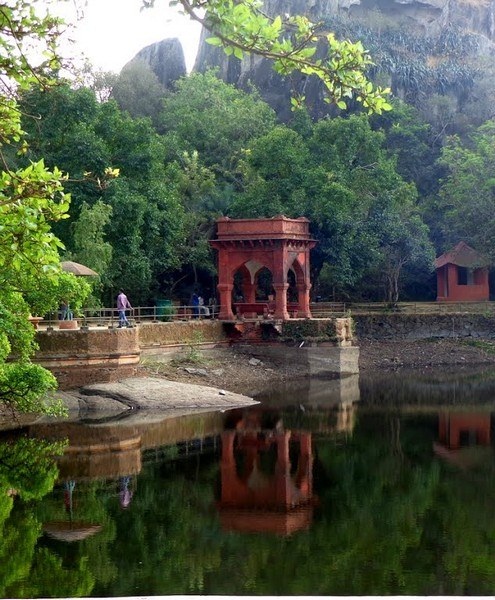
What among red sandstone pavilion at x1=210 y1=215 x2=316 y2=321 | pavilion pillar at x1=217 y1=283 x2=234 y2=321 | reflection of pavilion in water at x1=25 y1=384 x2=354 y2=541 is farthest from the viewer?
pavilion pillar at x1=217 y1=283 x2=234 y2=321

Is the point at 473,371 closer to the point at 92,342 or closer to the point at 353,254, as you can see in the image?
the point at 353,254

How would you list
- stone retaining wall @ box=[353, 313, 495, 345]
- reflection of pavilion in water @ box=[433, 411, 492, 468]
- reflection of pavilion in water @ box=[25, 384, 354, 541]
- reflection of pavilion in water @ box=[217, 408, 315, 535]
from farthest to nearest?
stone retaining wall @ box=[353, 313, 495, 345] < reflection of pavilion in water @ box=[433, 411, 492, 468] < reflection of pavilion in water @ box=[25, 384, 354, 541] < reflection of pavilion in water @ box=[217, 408, 315, 535]

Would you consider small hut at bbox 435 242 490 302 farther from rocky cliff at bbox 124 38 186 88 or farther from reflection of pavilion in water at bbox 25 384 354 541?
rocky cliff at bbox 124 38 186 88

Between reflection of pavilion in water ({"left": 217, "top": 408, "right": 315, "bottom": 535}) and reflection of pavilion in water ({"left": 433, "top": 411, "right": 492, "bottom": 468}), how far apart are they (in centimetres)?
352

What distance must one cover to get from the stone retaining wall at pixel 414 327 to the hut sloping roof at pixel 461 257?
4.51m

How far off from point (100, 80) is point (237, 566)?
57824 millimetres

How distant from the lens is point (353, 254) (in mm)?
48500

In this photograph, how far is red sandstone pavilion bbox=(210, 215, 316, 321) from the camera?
43.6 m

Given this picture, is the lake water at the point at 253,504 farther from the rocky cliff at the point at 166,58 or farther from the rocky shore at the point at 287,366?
the rocky cliff at the point at 166,58

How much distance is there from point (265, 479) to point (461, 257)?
3554 centimetres

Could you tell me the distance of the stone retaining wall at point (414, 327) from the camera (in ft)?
166

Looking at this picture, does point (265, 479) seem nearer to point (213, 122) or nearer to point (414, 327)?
point (414, 327)

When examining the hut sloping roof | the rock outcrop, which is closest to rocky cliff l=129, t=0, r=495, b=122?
the rock outcrop

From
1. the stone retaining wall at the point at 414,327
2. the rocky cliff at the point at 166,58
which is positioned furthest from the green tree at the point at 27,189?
the rocky cliff at the point at 166,58
